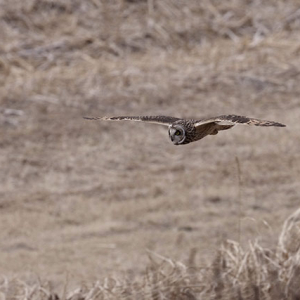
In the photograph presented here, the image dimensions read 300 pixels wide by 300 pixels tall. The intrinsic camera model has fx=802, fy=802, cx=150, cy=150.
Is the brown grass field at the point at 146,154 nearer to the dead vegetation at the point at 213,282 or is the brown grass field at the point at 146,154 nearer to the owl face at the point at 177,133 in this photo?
the dead vegetation at the point at 213,282

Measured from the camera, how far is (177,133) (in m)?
4.20

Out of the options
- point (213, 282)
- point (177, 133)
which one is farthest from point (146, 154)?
point (177, 133)

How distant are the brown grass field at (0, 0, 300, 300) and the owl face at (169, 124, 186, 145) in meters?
0.83

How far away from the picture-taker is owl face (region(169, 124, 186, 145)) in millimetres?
4155

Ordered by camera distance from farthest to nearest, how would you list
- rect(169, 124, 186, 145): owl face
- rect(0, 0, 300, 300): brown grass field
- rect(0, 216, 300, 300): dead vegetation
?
1. rect(0, 0, 300, 300): brown grass field
2. rect(0, 216, 300, 300): dead vegetation
3. rect(169, 124, 186, 145): owl face

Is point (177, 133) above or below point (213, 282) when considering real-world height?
above

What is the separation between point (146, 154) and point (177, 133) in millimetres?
4303

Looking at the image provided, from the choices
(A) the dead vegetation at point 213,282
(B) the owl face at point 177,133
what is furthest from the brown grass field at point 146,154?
(B) the owl face at point 177,133

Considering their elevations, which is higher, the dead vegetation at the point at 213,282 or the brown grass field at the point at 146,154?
the brown grass field at the point at 146,154

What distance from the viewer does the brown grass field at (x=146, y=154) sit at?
5.45 meters

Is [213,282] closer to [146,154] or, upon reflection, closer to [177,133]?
[177,133]

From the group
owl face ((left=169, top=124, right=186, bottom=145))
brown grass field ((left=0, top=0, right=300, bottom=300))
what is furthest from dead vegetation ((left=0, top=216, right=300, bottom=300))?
owl face ((left=169, top=124, right=186, bottom=145))

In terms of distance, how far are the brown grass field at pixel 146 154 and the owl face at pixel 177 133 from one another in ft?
2.71

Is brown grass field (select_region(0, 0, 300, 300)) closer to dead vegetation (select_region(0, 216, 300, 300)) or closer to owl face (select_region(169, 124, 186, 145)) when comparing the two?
dead vegetation (select_region(0, 216, 300, 300))
